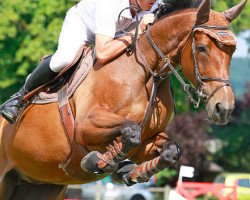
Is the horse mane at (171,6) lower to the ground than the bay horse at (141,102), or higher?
higher

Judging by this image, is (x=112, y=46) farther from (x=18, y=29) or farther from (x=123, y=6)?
(x=18, y=29)

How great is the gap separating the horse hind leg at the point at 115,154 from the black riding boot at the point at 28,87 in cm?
125

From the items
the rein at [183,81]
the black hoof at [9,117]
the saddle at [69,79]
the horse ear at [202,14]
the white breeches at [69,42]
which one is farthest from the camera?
the black hoof at [9,117]

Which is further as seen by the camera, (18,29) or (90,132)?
(18,29)

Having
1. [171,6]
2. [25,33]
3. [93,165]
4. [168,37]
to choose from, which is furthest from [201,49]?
[25,33]

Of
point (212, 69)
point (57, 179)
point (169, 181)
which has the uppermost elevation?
point (212, 69)

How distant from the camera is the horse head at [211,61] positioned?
23.3ft

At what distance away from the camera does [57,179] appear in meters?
8.67

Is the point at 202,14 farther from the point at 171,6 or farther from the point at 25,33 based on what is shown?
the point at 25,33

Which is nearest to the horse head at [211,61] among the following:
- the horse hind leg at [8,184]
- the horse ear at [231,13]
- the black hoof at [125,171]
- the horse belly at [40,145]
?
the horse ear at [231,13]

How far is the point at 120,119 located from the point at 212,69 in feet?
3.30

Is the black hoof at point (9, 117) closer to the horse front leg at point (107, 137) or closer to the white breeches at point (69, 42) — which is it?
the white breeches at point (69, 42)

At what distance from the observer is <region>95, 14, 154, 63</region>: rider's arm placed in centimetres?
789

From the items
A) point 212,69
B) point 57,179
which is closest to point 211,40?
point 212,69
